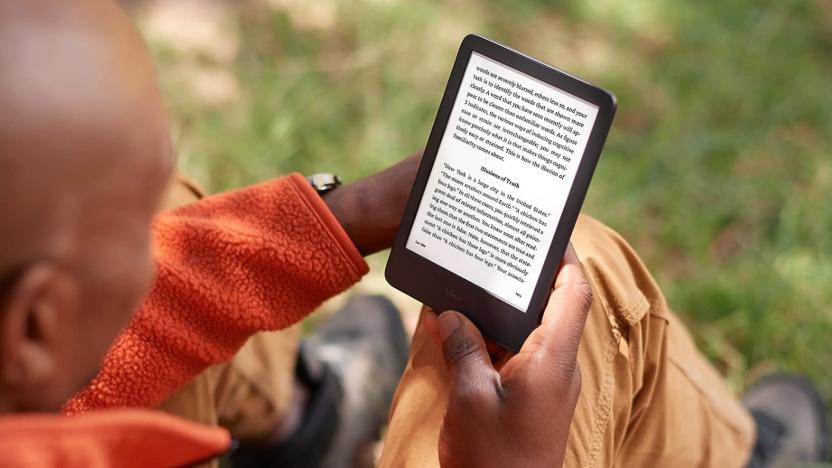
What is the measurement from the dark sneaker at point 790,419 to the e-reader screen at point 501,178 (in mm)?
631

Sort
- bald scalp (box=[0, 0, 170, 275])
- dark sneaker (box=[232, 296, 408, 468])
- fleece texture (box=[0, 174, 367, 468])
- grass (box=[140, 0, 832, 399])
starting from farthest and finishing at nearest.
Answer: grass (box=[140, 0, 832, 399]) → dark sneaker (box=[232, 296, 408, 468]) → fleece texture (box=[0, 174, 367, 468]) → bald scalp (box=[0, 0, 170, 275])

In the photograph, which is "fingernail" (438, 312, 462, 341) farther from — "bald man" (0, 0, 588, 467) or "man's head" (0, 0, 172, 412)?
"man's head" (0, 0, 172, 412)

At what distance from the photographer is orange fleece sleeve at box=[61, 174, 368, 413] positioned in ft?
2.67

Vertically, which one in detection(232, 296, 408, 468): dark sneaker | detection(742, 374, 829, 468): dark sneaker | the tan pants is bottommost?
detection(232, 296, 408, 468): dark sneaker

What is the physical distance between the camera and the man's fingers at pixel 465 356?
72 centimetres

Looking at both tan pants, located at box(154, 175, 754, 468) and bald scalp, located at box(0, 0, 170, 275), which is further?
tan pants, located at box(154, 175, 754, 468)

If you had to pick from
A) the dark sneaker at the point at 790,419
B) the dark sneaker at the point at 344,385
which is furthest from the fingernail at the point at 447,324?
the dark sneaker at the point at 790,419

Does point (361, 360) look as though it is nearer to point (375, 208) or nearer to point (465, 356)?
point (375, 208)

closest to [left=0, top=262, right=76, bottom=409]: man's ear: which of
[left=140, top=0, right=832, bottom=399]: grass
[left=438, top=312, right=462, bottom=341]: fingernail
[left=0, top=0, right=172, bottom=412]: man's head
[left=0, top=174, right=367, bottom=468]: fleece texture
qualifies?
[left=0, top=0, right=172, bottom=412]: man's head

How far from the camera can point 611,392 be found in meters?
0.81

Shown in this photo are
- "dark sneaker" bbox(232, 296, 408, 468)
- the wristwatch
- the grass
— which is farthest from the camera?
the grass

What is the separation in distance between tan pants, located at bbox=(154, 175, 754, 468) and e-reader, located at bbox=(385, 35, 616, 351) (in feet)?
0.21

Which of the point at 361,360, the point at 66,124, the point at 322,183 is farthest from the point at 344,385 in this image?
the point at 66,124

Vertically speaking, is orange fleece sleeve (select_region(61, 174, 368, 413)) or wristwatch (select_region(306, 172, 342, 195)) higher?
wristwatch (select_region(306, 172, 342, 195))
